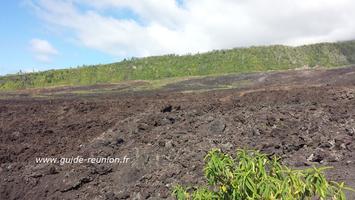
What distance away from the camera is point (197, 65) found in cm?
6925

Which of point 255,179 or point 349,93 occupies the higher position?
point 255,179

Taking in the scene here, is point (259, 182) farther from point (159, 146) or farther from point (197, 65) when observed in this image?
point (197, 65)

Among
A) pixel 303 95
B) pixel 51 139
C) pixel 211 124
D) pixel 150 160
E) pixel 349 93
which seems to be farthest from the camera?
pixel 303 95

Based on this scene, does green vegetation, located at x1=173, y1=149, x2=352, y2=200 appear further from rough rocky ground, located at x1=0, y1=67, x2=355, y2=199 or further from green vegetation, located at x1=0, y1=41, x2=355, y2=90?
green vegetation, located at x1=0, y1=41, x2=355, y2=90

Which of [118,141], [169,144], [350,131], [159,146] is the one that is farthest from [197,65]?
[159,146]

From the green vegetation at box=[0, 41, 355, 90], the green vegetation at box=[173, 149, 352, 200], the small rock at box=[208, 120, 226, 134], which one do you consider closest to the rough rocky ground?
the small rock at box=[208, 120, 226, 134]

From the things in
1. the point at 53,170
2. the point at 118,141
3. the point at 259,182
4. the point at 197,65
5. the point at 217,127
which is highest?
the point at 259,182

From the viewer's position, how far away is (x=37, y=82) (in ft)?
217

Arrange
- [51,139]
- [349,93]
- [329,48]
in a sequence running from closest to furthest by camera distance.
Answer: [51,139] < [349,93] < [329,48]

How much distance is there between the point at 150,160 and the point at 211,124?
3.25 meters

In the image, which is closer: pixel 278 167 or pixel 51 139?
pixel 278 167

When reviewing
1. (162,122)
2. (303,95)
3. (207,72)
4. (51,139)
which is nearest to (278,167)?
(162,122)

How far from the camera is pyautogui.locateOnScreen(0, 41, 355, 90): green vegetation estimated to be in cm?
6588

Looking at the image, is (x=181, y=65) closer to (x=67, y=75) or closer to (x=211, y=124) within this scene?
(x=67, y=75)
